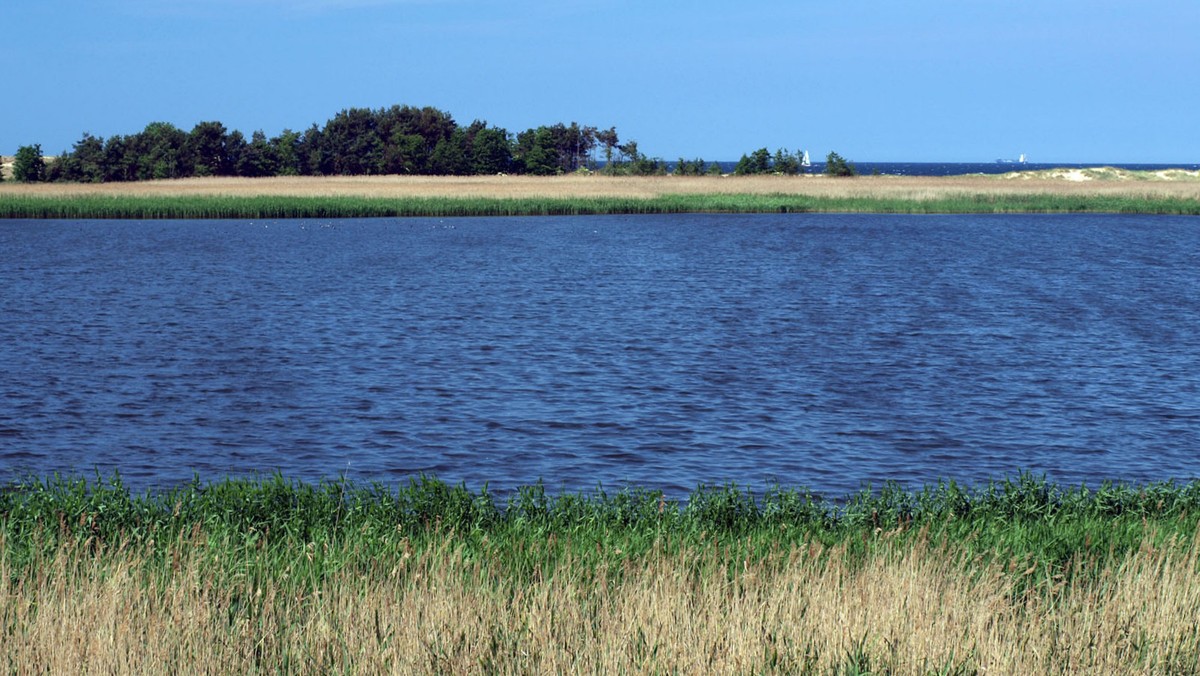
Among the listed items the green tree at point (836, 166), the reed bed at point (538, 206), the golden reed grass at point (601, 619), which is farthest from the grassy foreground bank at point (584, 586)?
the green tree at point (836, 166)

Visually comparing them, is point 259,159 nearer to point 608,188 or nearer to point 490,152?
point 490,152

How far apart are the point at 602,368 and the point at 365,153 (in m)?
111

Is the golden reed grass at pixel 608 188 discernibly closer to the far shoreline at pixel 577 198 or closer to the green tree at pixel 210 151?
the far shoreline at pixel 577 198

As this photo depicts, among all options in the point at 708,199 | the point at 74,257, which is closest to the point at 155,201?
the point at 74,257

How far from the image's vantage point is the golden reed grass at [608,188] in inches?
3492

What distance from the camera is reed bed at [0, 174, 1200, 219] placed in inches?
2997

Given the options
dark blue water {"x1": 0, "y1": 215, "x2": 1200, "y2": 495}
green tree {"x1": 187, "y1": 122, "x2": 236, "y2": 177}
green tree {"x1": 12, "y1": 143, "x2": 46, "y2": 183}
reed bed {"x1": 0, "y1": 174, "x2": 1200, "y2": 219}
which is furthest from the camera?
green tree {"x1": 187, "y1": 122, "x2": 236, "y2": 177}

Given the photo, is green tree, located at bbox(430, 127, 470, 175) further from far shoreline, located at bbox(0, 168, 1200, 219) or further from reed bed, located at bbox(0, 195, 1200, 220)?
reed bed, located at bbox(0, 195, 1200, 220)

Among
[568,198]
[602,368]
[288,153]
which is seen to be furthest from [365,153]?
[602,368]

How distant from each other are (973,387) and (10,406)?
15713 millimetres

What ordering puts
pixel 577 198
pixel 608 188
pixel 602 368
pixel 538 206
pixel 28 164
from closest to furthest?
pixel 602 368 → pixel 538 206 → pixel 577 198 → pixel 608 188 → pixel 28 164

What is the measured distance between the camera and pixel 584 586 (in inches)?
359

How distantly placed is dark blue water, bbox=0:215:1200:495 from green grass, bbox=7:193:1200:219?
23085 mm

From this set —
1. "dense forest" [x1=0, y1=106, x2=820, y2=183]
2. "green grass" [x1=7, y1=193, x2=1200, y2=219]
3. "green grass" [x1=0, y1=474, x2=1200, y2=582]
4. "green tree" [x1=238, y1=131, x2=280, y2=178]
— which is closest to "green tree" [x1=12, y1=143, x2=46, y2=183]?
"dense forest" [x1=0, y1=106, x2=820, y2=183]
